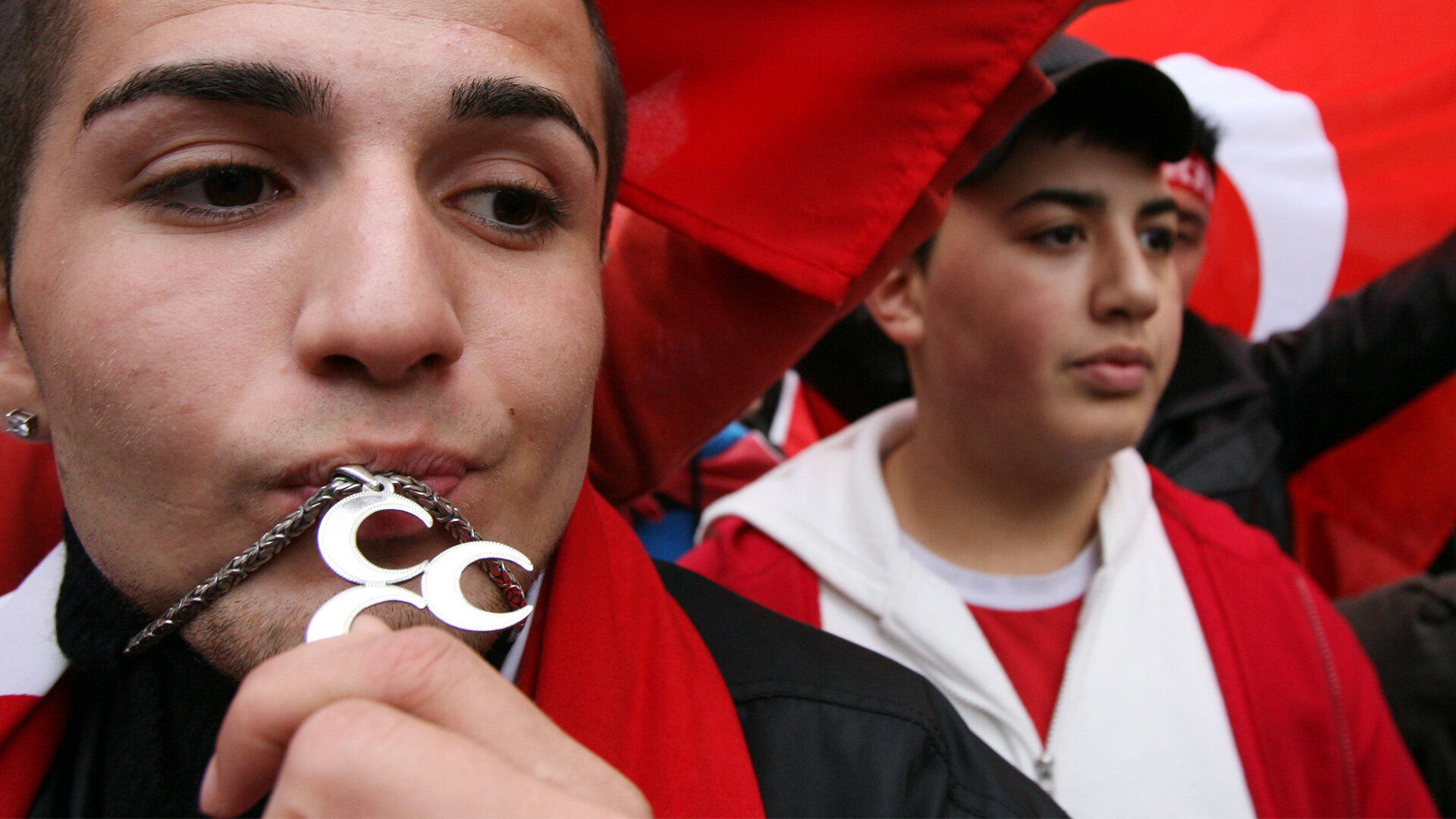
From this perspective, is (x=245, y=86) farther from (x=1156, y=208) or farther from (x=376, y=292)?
(x=1156, y=208)

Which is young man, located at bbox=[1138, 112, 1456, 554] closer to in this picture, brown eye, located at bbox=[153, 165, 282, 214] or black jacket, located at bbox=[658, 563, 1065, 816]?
black jacket, located at bbox=[658, 563, 1065, 816]

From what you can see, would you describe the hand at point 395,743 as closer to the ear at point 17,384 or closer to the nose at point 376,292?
the nose at point 376,292

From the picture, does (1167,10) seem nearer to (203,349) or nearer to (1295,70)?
(1295,70)

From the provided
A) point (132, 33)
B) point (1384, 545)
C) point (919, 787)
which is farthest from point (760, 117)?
point (1384, 545)

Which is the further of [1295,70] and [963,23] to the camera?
[1295,70]

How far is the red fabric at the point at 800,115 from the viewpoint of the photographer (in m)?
1.26

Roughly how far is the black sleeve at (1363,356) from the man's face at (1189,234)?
48cm

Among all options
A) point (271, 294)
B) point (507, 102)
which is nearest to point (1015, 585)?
point (507, 102)

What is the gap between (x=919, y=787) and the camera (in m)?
1.02

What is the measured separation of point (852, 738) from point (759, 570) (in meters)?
0.63

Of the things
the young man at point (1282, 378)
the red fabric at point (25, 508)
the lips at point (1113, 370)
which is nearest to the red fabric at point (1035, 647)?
the lips at point (1113, 370)

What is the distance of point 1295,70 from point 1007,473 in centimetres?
142

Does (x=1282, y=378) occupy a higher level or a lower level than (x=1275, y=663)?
higher

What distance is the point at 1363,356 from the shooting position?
239 cm
